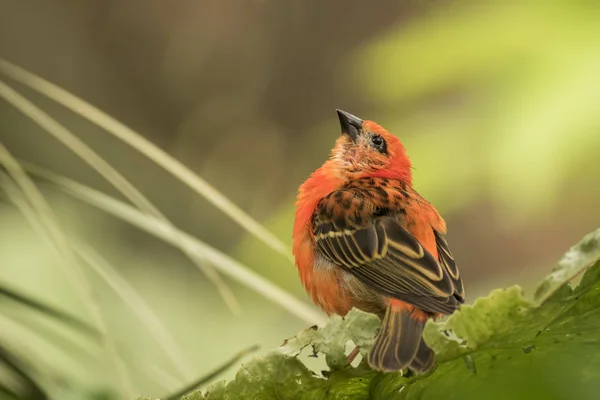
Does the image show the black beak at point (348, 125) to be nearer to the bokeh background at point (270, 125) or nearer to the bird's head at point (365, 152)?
the bird's head at point (365, 152)

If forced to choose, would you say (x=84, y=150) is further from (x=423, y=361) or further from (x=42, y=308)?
(x=423, y=361)

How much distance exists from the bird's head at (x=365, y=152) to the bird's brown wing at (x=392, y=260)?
14 cm

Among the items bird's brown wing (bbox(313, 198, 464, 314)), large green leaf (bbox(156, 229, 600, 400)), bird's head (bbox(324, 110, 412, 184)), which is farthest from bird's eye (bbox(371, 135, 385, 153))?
large green leaf (bbox(156, 229, 600, 400))

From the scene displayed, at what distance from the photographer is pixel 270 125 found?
2209mm

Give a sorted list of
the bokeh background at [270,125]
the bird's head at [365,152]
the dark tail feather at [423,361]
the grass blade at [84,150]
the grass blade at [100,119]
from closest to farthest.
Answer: the dark tail feather at [423,361] < the bird's head at [365,152] < the grass blade at [84,150] < the grass blade at [100,119] < the bokeh background at [270,125]

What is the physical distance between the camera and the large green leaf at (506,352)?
0.42 m

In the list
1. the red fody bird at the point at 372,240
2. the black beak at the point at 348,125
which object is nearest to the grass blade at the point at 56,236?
the red fody bird at the point at 372,240

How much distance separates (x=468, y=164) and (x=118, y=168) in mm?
957

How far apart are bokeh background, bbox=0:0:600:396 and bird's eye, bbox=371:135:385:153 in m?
0.65

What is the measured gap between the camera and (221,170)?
85.0 inches

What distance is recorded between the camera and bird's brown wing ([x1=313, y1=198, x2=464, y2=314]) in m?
0.79

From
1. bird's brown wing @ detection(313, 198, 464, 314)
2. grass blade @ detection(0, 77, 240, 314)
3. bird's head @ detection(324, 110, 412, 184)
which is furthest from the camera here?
grass blade @ detection(0, 77, 240, 314)

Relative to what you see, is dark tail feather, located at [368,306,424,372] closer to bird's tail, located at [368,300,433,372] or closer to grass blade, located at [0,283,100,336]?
bird's tail, located at [368,300,433,372]

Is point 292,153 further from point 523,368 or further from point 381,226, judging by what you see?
point 523,368
